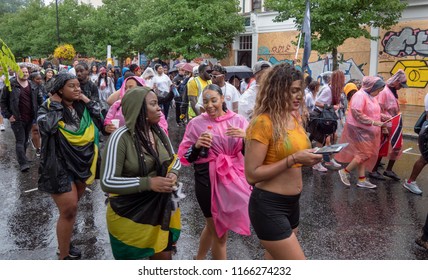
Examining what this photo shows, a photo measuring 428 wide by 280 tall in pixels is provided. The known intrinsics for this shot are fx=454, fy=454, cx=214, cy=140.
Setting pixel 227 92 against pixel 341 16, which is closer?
pixel 227 92

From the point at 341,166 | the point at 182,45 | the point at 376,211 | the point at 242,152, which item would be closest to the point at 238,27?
the point at 182,45

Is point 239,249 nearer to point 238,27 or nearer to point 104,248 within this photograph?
point 104,248

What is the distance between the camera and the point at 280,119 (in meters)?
2.89

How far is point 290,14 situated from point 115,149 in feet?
55.3

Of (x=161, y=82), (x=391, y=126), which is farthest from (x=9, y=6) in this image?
(x=391, y=126)

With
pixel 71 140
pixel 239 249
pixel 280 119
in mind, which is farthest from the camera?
pixel 239 249

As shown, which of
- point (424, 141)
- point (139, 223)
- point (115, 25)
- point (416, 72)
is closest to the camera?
point (139, 223)

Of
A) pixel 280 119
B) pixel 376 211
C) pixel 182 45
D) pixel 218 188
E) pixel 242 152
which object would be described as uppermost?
pixel 182 45

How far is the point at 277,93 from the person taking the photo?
2957mm

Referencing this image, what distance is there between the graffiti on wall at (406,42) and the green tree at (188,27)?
8.79 metres

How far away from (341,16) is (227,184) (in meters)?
15.3

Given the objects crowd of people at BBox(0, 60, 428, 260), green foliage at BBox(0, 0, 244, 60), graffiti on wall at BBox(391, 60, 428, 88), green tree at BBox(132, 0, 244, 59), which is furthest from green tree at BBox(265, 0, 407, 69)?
crowd of people at BBox(0, 60, 428, 260)

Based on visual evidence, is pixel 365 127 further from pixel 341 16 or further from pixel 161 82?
pixel 341 16

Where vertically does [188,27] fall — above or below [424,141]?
above
